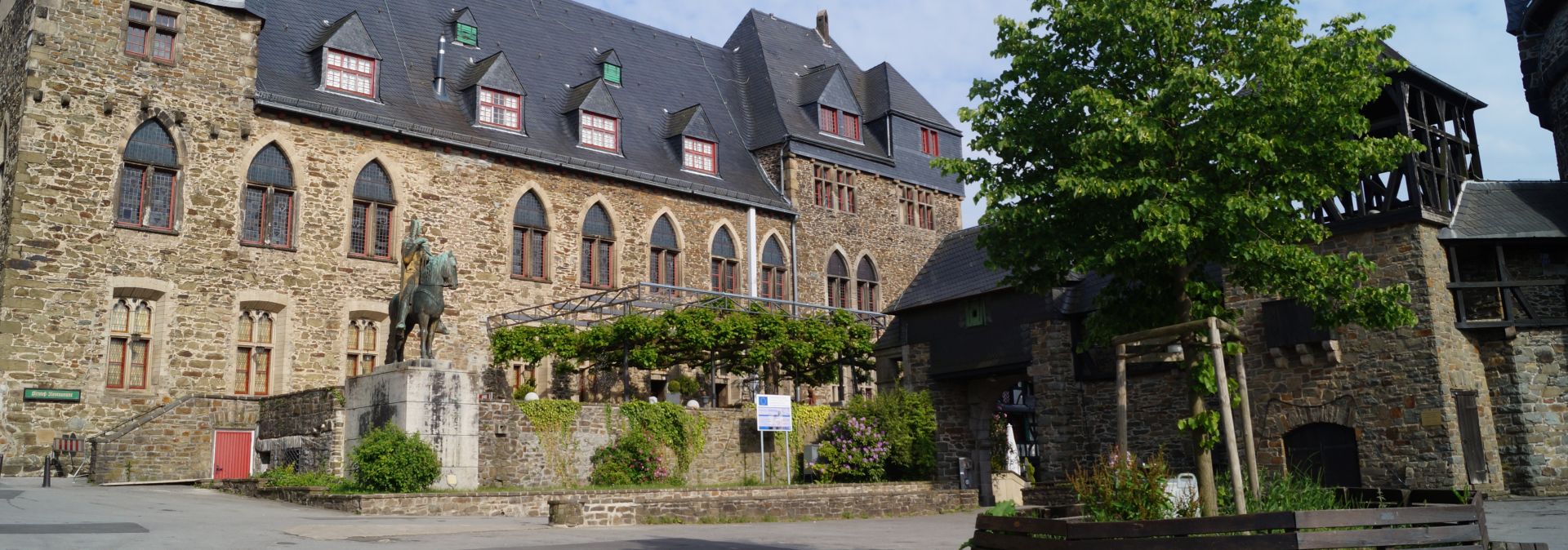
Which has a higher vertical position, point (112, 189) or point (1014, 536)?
point (112, 189)

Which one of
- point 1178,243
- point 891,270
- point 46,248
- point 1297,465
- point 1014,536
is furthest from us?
point 891,270

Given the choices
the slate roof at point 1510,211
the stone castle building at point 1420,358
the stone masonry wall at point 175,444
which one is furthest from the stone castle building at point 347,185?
the slate roof at point 1510,211

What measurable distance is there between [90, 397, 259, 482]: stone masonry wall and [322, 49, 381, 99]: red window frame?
6957 millimetres

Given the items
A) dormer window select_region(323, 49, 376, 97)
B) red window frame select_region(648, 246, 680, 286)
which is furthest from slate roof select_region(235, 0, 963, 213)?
red window frame select_region(648, 246, 680, 286)

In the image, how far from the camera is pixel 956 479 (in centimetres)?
2419

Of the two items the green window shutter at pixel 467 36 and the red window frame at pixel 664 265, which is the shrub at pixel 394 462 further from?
the green window shutter at pixel 467 36

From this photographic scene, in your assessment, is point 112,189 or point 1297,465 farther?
→ point 112,189

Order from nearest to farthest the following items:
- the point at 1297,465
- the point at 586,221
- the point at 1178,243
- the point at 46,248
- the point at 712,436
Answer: the point at 1178,243, the point at 1297,465, the point at 46,248, the point at 712,436, the point at 586,221

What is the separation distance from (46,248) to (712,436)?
1203 cm

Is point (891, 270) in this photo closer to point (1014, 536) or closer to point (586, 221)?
point (586, 221)

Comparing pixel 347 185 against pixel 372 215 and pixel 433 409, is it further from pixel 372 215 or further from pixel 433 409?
pixel 433 409

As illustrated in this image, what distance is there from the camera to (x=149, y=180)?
21.7 metres

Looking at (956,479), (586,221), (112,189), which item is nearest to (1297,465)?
(956,479)

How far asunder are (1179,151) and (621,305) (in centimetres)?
1643
